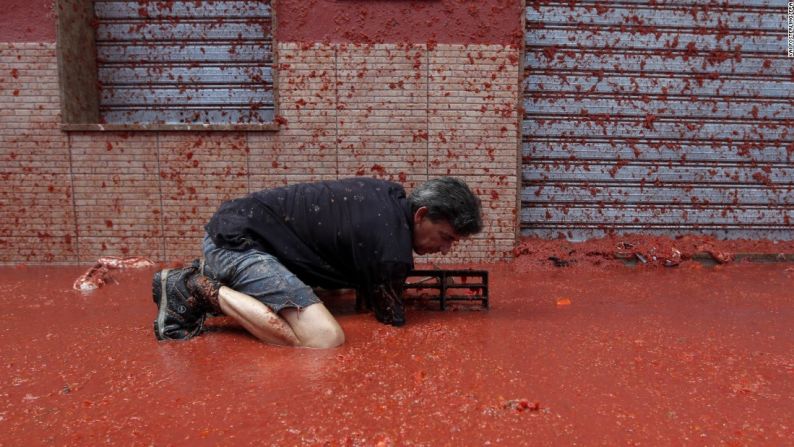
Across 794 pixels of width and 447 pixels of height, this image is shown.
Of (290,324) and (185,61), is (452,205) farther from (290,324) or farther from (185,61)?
(185,61)

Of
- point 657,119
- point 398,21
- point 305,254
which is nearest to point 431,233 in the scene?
point 305,254

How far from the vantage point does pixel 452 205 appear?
2.88m

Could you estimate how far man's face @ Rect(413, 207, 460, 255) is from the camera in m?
2.96

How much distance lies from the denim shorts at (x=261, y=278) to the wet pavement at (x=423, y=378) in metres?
0.25

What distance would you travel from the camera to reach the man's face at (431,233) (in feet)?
9.71

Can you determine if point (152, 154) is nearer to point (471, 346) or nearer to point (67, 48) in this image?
point (67, 48)

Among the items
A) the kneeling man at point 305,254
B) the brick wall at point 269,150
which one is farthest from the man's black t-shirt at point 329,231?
the brick wall at point 269,150

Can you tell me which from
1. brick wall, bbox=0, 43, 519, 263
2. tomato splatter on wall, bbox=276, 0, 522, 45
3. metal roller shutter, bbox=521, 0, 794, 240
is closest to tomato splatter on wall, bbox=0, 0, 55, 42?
brick wall, bbox=0, 43, 519, 263

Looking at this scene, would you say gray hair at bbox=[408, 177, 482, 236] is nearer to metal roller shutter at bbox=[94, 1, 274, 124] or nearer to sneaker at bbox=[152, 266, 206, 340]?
sneaker at bbox=[152, 266, 206, 340]

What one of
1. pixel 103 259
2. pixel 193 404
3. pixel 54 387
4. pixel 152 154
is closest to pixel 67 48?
pixel 152 154

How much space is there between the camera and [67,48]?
473 centimetres

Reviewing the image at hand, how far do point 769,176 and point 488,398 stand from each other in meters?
5.13

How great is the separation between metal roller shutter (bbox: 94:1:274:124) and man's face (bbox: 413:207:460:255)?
2.94m

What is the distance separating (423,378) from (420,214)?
3.37 feet
